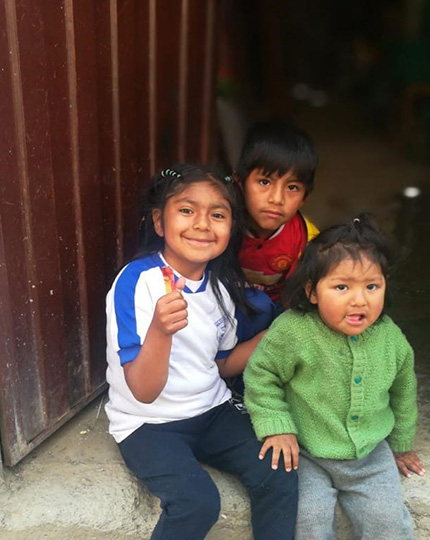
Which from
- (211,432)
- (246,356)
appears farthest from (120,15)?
(211,432)

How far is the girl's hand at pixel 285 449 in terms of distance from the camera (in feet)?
6.44

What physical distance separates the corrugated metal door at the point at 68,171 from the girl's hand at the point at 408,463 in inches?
41.5

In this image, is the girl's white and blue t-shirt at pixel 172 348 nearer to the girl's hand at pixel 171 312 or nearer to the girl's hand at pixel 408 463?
the girl's hand at pixel 171 312

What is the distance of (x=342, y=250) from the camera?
6.14ft

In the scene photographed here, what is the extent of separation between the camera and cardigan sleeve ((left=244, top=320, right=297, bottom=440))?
1.97m

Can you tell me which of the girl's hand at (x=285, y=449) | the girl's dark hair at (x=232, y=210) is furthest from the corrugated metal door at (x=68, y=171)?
the girl's hand at (x=285, y=449)

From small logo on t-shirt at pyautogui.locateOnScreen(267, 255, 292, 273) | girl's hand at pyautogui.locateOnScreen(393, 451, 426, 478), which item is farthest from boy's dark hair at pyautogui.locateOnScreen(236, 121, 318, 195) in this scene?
girl's hand at pyautogui.locateOnScreen(393, 451, 426, 478)

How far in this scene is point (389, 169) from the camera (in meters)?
5.61

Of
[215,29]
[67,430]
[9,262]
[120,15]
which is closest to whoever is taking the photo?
[9,262]

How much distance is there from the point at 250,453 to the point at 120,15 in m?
1.42

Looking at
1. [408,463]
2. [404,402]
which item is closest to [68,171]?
[404,402]

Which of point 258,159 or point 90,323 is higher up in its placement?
point 258,159

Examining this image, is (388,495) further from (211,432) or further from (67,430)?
(67,430)

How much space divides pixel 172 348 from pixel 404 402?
28.3 inches
